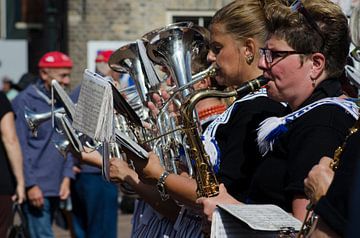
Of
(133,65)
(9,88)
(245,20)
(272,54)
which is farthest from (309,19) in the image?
(9,88)

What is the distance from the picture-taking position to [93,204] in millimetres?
8672

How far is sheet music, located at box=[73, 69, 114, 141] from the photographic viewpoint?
3707 millimetres

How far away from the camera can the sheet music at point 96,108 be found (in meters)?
3.71

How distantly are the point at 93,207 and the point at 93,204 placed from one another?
25 millimetres

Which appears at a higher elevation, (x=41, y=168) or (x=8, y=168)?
(x=8, y=168)

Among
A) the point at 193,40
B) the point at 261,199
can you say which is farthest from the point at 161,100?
the point at 261,199

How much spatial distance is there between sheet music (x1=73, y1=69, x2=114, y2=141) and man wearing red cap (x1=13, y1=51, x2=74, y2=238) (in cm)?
449

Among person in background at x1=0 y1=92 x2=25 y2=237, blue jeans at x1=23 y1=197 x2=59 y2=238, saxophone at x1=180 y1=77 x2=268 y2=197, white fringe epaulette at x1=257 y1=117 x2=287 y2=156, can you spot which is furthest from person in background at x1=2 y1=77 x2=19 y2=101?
white fringe epaulette at x1=257 y1=117 x2=287 y2=156

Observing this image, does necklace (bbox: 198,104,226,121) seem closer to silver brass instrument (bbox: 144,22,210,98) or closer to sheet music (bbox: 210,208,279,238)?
silver brass instrument (bbox: 144,22,210,98)

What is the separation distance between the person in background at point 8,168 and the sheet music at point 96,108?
3421mm

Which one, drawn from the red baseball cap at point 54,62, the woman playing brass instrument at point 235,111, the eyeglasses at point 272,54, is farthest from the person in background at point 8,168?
the eyeglasses at point 272,54

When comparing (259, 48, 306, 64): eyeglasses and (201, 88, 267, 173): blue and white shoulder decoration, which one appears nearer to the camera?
(259, 48, 306, 64): eyeglasses

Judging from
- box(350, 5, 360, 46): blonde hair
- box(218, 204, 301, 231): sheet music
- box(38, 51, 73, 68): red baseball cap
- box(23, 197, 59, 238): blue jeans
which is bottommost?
box(23, 197, 59, 238): blue jeans

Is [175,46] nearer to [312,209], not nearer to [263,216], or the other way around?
[263,216]
